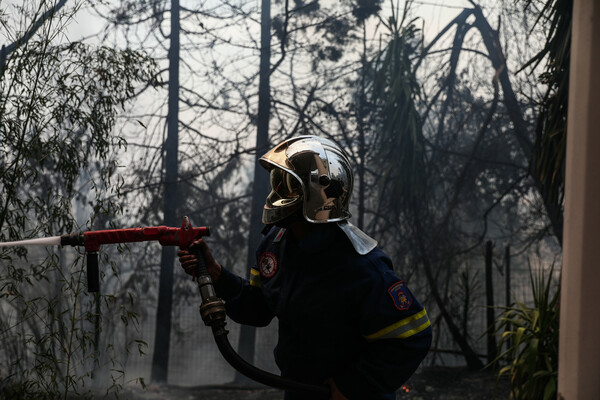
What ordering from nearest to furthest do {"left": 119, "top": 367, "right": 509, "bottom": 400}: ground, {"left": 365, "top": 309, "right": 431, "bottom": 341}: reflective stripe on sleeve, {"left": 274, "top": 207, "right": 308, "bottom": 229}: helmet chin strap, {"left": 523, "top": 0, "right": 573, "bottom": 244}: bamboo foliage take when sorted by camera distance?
{"left": 365, "top": 309, "right": 431, "bottom": 341}: reflective stripe on sleeve < {"left": 274, "top": 207, "right": 308, "bottom": 229}: helmet chin strap < {"left": 523, "top": 0, "right": 573, "bottom": 244}: bamboo foliage < {"left": 119, "top": 367, "right": 509, "bottom": 400}: ground

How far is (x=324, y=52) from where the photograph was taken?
3936 mm

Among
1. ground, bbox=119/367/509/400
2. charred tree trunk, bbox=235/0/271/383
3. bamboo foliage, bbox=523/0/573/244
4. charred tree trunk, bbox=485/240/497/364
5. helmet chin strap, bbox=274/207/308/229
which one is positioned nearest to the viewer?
helmet chin strap, bbox=274/207/308/229

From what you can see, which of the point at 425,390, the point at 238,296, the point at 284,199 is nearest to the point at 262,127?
the point at 425,390

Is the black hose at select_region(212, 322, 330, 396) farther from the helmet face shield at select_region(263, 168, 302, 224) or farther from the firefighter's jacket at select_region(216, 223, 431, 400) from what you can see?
the helmet face shield at select_region(263, 168, 302, 224)

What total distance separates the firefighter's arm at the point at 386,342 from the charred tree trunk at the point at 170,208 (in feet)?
8.61

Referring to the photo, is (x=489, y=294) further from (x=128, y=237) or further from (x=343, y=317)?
(x=128, y=237)

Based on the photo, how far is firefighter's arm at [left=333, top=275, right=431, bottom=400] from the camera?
4.01 feet

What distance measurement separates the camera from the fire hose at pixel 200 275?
1271 mm

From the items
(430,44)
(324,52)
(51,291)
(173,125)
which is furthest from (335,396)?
(430,44)

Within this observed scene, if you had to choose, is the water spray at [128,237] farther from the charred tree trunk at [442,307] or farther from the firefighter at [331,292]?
the charred tree trunk at [442,307]

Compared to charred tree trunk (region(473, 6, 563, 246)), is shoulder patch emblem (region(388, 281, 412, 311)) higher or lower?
lower

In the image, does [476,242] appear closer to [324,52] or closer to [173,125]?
[324,52]

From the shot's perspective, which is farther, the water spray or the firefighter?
the water spray

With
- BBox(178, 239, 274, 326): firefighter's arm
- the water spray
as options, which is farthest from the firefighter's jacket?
the water spray
